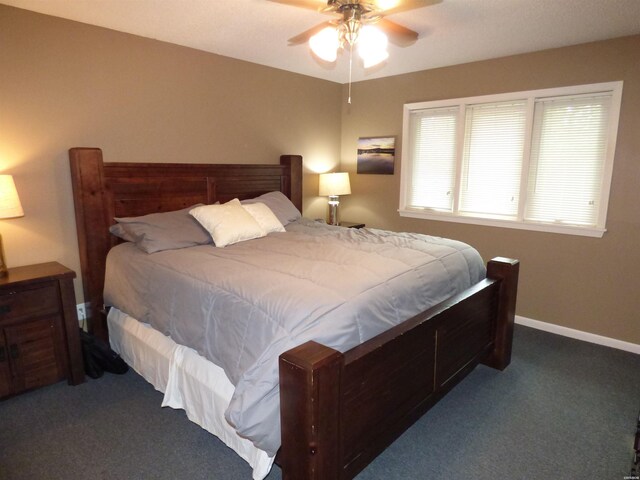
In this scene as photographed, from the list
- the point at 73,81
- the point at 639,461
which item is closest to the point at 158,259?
the point at 73,81

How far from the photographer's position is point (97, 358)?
2.64 m

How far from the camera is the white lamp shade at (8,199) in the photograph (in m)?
2.30

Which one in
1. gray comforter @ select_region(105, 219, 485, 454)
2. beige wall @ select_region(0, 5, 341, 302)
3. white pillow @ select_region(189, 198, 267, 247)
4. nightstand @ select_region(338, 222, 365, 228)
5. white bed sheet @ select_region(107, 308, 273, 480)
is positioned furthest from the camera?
nightstand @ select_region(338, 222, 365, 228)

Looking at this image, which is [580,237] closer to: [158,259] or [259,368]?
[259,368]

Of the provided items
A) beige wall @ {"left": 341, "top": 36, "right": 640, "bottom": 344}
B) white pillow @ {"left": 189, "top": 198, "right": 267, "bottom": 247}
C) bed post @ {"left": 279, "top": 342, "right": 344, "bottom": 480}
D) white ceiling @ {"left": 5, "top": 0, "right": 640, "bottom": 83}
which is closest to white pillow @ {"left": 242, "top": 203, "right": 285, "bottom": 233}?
white pillow @ {"left": 189, "top": 198, "right": 267, "bottom": 247}

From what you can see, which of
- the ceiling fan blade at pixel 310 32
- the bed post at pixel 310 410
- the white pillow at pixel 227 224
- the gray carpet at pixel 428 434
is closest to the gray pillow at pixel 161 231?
the white pillow at pixel 227 224

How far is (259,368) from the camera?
1580 mm

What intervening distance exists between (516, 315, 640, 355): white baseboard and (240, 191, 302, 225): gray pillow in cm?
228

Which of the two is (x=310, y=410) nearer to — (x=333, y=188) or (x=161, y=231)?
(x=161, y=231)

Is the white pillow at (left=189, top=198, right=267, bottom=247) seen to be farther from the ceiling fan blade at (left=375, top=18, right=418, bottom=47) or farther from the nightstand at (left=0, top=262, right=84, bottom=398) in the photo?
the ceiling fan blade at (left=375, top=18, right=418, bottom=47)

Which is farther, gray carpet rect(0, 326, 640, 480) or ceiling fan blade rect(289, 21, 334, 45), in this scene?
ceiling fan blade rect(289, 21, 334, 45)

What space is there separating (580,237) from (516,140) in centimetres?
98

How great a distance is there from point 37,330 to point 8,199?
2.63 feet

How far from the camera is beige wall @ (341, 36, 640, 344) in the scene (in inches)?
115
